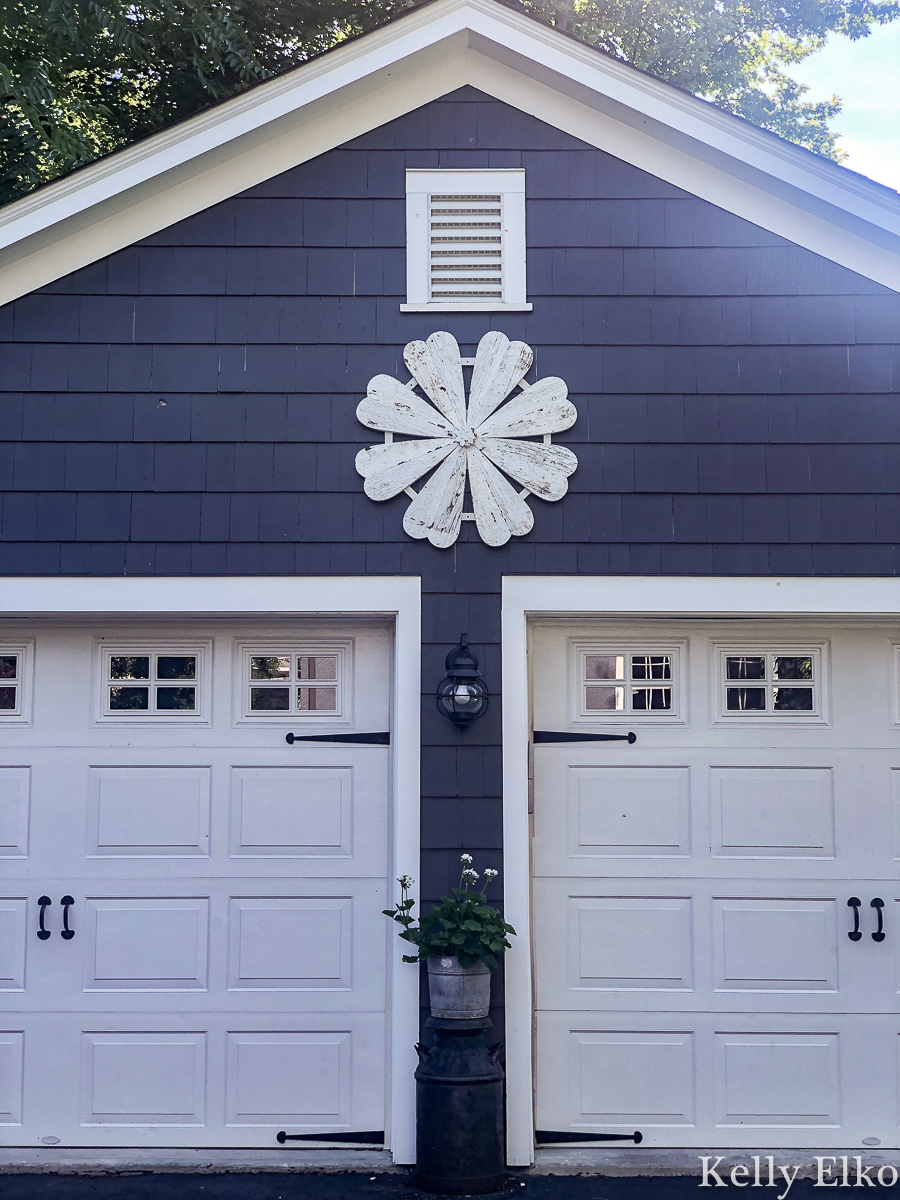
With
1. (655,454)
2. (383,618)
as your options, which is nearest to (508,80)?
(655,454)

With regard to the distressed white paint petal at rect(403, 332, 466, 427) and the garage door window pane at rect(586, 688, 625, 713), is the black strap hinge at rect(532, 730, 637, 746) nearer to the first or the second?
the garage door window pane at rect(586, 688, 625, 713)

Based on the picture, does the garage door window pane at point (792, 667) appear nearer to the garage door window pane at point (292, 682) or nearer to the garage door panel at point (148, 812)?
the garage door window pane at point (292, 682)

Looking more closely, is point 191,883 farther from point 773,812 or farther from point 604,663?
point 773,812

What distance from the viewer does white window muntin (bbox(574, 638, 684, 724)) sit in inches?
194

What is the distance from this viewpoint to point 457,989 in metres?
4.31

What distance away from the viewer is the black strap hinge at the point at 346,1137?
15.3 ft

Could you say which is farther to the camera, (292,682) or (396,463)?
(292,682)

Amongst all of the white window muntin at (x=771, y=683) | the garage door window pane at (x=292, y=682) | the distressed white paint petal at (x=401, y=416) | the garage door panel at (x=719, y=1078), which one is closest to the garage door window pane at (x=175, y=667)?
the garage door window pane at (x=292, y=682)

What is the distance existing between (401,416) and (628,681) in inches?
59.4

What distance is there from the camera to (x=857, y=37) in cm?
1288

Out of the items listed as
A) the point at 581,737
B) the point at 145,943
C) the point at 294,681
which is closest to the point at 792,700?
the point at 581,737

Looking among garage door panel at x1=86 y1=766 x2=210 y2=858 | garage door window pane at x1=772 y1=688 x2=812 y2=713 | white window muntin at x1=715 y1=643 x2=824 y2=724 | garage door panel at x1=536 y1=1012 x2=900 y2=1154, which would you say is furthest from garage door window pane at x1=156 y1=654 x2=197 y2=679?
garage door window pane at x1=772 y1=688 x2=812 y2=713

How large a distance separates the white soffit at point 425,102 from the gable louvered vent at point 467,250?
0.48m

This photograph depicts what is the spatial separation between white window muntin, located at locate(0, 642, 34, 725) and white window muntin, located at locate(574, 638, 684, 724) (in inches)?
94.3
